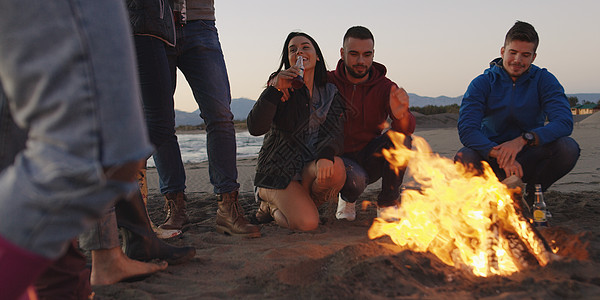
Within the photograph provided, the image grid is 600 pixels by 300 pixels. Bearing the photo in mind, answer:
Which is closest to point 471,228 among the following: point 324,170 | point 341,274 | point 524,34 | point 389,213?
point 341,274

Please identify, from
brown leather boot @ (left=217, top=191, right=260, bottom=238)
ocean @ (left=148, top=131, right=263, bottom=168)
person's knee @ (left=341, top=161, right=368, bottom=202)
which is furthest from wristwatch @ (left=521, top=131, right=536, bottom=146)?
ocean @ (left=148, top=131, right=263, bottom=168)

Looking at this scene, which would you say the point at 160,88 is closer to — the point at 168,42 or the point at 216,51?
the point at 168,42

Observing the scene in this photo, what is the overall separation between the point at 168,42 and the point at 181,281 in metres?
1.62

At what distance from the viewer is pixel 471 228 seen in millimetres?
2365

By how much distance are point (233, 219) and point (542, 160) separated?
2785 mm

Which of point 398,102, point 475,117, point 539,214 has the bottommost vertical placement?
point 539,214

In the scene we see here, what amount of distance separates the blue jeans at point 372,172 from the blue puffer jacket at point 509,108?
0.61 metres

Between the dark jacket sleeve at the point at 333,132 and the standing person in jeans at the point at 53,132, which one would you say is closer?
the standing person in jeans at the point at 53,132

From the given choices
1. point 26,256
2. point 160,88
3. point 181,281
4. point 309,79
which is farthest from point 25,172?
point 309,79

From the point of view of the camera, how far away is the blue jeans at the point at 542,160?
146 inches

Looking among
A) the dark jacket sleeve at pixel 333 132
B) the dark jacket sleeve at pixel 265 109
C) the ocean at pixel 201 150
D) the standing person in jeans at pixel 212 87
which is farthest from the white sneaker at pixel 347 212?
the ocean at pixel 201 150

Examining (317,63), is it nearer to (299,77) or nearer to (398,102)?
(299,77)

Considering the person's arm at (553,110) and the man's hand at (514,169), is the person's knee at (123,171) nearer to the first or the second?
the man's hand at (514,169)

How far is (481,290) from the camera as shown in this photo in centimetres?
193
